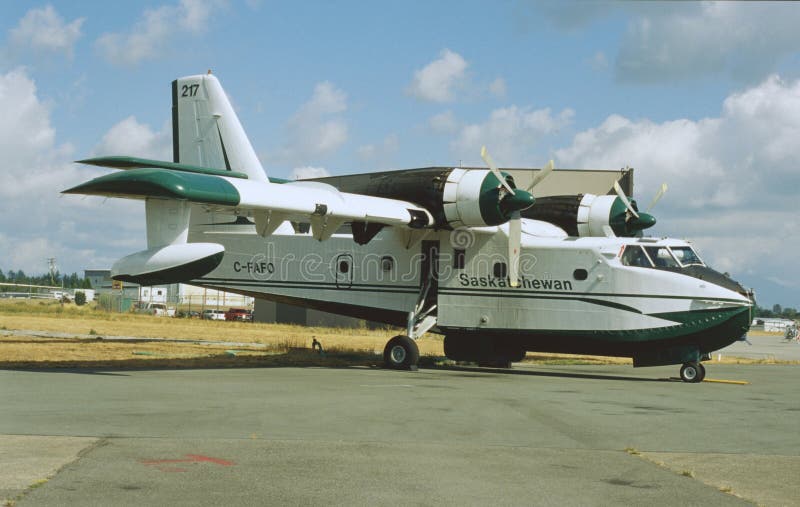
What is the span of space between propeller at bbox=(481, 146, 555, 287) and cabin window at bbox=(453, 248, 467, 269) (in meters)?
1.30

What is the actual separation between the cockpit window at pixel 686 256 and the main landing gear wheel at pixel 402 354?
636 cm

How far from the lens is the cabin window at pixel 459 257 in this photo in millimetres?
21266

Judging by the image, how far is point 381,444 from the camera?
9297 millimetres

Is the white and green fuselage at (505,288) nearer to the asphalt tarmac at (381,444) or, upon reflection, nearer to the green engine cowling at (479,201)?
the green engine cowling at (479,201)

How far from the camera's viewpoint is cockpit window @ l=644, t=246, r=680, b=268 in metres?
19.5

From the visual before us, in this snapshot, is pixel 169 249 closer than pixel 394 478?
No

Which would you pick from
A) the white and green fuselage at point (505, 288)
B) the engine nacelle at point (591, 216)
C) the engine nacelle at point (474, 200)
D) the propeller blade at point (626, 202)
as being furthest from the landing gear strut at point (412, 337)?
the propeller blade at point (626, 202)

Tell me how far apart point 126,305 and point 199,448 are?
72835 millimetres

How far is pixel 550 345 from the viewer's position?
20.7 m

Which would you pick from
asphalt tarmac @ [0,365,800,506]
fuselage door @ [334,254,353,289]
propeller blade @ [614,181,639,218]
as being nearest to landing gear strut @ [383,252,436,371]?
fuselage door @ [334,254,353,289]

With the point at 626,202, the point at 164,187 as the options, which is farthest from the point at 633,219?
the point at 164,187

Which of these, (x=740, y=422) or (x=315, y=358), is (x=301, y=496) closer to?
(x=740, y=422)

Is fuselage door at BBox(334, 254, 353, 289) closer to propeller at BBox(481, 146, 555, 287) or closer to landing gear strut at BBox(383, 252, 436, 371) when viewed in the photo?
landing gear strut at BBox(383, 252, 436, 371)

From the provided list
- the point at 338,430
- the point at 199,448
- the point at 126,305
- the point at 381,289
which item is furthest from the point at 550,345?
the point at 126,305
